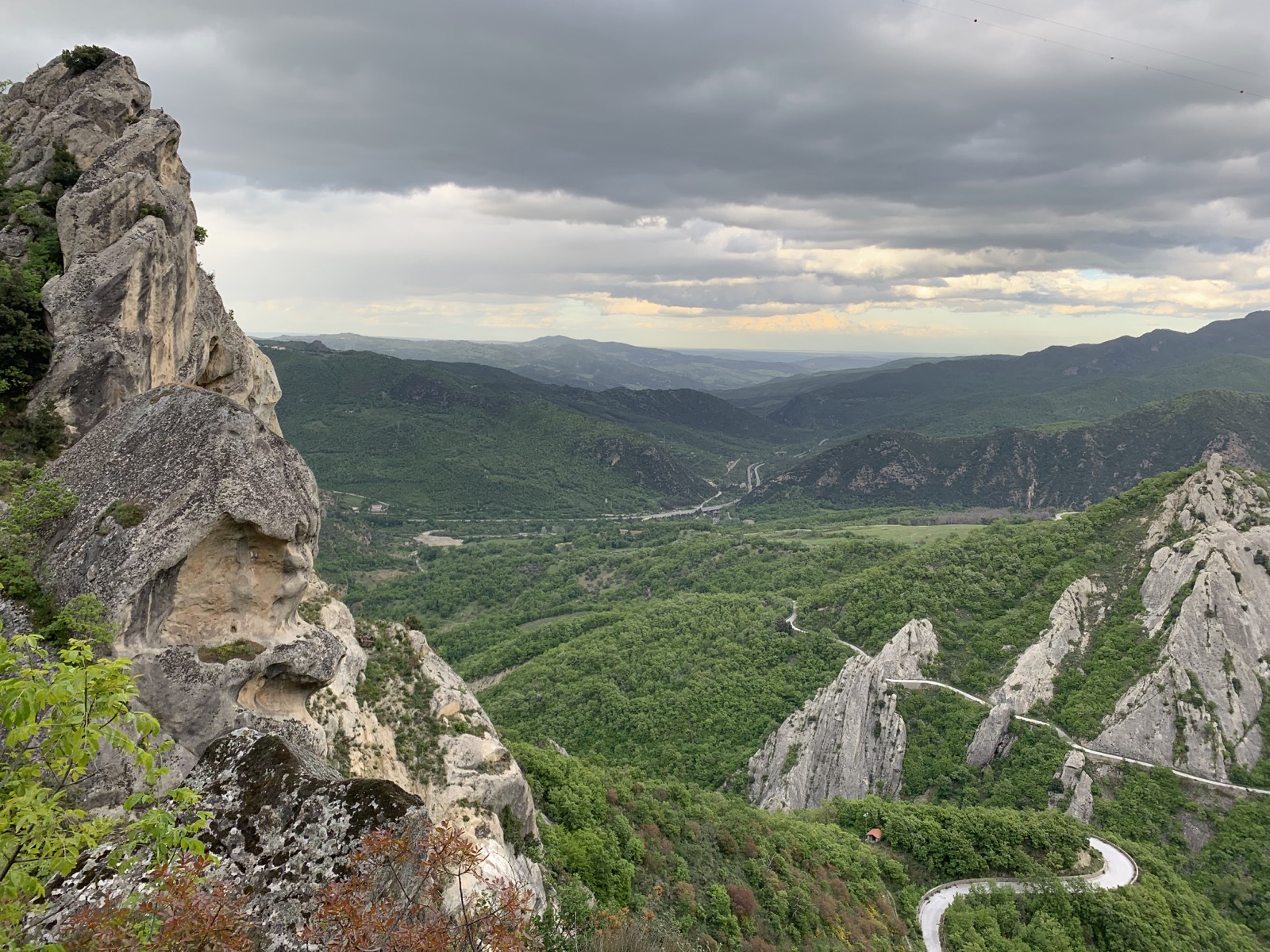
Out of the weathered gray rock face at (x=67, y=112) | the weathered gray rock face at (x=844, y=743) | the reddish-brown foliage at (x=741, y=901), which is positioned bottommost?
the weathered gray rock face at (x=844, y=743)

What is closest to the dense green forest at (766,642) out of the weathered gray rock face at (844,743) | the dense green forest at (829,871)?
the weathered gray rock face at (844,743)

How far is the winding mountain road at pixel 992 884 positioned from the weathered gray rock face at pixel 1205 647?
453 inches

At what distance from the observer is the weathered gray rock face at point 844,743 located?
60969 millimetres

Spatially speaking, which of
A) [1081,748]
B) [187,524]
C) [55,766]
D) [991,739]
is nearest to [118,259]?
[187,524]

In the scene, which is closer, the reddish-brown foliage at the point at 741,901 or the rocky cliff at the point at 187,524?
the rocky cliff at the point at 187,524

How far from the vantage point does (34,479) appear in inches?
736

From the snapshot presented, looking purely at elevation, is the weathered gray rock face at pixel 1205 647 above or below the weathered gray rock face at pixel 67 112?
below

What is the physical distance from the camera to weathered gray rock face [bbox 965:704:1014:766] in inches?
2271

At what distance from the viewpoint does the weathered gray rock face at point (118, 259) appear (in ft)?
78.4

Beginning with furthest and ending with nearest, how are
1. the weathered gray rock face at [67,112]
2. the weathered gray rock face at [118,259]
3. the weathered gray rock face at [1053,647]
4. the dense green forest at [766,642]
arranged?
the dense green forest at [766,642] → the weathered gray rock face at [1053,647] → the weathered gray rock face at [67,112] → the weathered gray rock face at [118,259]

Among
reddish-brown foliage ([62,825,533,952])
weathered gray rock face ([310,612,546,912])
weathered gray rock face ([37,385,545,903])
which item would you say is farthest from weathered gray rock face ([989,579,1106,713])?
reddish-brown foliage ([62,825,533,952])

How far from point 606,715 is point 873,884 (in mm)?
36698

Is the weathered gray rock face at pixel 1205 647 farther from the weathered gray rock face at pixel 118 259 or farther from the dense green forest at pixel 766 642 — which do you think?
the weathered gray rock face at pixel 118 259

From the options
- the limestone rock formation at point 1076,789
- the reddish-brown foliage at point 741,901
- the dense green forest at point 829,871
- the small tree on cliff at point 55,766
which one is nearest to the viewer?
the small tree on cliff at point 55,766
